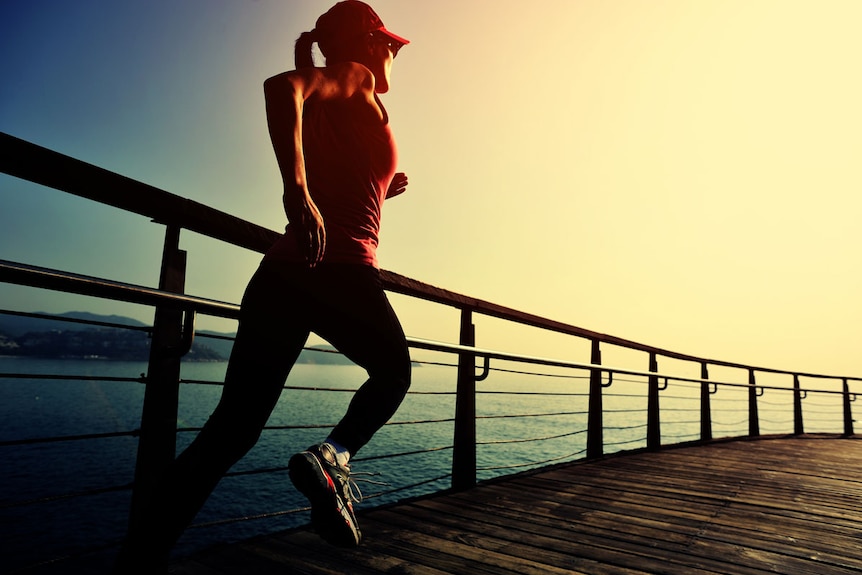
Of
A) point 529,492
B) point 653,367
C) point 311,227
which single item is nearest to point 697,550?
point 529,492

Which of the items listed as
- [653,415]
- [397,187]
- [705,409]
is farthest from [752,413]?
[397,187]

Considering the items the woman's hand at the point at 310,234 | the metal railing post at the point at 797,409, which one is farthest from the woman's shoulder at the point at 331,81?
the metal railing post at the point at 797,409

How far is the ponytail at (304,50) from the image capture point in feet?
4.33

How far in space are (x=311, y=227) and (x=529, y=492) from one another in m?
2.42

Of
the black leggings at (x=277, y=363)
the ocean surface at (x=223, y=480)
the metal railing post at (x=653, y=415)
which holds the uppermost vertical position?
the black leggings at (x=277, y=363)

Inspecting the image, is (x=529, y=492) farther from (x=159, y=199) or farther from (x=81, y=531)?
(x=81, y=531)

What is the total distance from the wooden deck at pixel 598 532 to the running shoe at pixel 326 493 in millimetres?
567

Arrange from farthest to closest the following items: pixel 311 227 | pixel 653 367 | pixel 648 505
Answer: pixel 653 367
pixel 648 505
pixel 311 227

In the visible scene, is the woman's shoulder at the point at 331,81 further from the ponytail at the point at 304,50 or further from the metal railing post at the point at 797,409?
the metal railing post at the point at 797,409

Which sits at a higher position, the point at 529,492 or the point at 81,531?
the point at 529,492

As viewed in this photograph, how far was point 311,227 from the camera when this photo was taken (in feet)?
3.58

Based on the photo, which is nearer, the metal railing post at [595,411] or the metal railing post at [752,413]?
the metal railing post at [595,411]

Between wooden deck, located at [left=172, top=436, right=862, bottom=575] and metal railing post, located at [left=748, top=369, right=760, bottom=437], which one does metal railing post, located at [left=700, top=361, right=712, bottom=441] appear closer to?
metal railing post, located at [left=748, top=369, right=760, bottom=437]

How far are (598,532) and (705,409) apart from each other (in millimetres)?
5284
